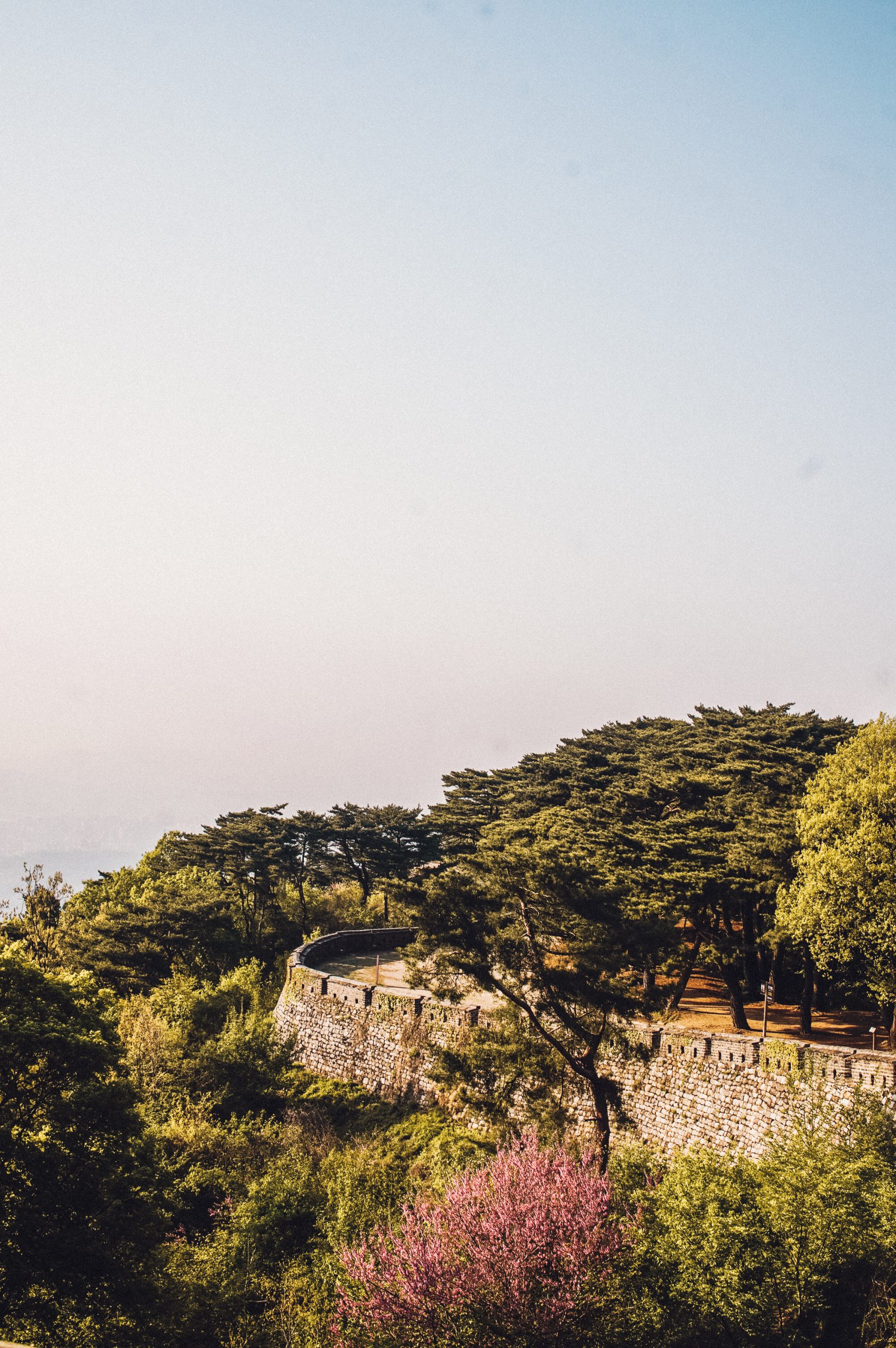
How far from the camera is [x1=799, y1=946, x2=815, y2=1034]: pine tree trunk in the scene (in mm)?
23453

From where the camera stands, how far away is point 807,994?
23531 mm

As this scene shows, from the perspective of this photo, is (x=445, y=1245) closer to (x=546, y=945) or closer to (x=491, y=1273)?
(x=491, y=1273)

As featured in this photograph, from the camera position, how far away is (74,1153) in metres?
15.2

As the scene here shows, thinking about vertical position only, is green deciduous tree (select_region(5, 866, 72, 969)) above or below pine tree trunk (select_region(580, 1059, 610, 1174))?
below

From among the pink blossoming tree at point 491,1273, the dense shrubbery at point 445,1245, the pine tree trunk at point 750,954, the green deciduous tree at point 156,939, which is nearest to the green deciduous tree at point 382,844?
the green deciduous tree at point 156,939

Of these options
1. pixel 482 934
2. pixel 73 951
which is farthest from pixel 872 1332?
pixel 73 951

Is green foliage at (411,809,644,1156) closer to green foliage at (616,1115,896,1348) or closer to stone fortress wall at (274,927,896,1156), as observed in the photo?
stone fortress wall at (274,927,896,1156)

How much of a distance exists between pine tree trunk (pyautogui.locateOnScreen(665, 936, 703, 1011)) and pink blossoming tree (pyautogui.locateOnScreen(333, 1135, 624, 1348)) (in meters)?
10.2

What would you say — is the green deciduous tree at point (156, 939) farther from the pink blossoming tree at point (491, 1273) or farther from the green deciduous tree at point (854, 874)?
the green deciduous tree at point (854, 874)

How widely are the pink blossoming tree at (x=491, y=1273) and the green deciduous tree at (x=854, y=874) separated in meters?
8.92

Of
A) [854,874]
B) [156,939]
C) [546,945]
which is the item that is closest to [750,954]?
[854,874]

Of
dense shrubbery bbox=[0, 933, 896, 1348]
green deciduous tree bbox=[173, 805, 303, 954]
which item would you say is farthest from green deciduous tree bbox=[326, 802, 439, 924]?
dense shrubbery bbox=[0, 933, 896, 1348]

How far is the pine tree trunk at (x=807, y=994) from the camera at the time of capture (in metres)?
23.5

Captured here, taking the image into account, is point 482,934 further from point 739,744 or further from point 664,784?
point 739,744
